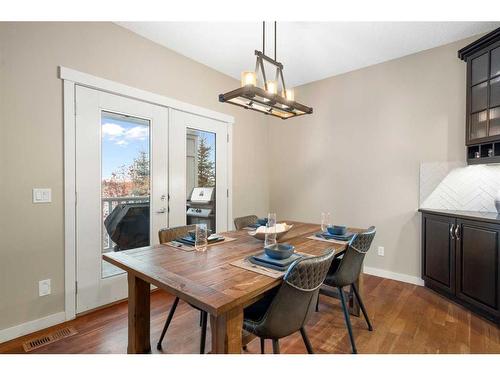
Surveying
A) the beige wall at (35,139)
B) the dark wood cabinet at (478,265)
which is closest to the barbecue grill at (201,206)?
the beige wall at (35,139)

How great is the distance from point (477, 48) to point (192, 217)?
358 centimetres

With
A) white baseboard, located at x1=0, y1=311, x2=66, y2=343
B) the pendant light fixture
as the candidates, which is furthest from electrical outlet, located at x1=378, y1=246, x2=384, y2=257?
white baseboard, located at x1=0, y1=311, x2=66, y2=343

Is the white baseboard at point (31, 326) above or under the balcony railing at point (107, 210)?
under

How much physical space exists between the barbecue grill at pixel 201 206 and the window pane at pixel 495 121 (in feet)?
10.3

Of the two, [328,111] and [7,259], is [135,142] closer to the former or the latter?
[7,259]

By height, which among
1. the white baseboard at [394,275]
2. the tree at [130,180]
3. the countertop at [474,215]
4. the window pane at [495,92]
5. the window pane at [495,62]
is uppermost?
the window pane at [495,62]

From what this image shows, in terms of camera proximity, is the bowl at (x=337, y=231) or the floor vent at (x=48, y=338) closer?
the floor vent at (x=48, y=338)

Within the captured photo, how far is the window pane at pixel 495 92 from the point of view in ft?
8.12

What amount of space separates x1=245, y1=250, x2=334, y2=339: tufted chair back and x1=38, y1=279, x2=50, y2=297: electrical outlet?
6.31 ft

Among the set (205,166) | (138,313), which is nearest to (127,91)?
(205,166)

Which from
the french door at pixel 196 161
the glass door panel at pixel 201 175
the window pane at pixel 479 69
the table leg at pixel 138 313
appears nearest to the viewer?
the table leg at pixel 138 313

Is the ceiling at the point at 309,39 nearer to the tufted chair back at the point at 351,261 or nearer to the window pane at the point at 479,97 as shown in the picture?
the window pane at the point at 479,97

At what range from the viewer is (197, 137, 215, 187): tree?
357 centimetres

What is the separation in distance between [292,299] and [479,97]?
2.88 m
